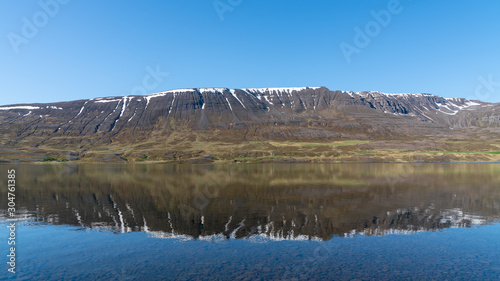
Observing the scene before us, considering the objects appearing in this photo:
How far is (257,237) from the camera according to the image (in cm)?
2620

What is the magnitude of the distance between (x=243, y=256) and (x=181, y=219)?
524 inches

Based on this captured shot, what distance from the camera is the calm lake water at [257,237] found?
19344 millimetres

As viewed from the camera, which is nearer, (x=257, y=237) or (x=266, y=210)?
(x=257, y=237)

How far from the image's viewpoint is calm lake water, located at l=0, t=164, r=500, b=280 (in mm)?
19344

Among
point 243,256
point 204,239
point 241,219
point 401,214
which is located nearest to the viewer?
point 243,256

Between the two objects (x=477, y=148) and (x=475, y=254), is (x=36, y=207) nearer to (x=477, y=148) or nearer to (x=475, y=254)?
(x=475, y=254)

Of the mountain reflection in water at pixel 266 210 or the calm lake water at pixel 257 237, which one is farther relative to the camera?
the mountain reflection in water at pixel 266 210

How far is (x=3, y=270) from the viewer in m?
19.4

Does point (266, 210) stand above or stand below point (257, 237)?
below

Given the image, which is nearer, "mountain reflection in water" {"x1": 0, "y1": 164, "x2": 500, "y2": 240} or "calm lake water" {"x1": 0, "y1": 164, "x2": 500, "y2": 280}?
"calm lake water" {"x1": 0, "y1": 164, "x2": 500, "y2": 280}

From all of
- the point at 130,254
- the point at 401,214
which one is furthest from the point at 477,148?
the point at 130,254

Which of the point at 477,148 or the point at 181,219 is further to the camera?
the point at 477,148

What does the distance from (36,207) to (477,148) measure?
221657 millimetres

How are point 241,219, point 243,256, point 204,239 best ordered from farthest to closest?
1. point 241,219
2. point 204,239
3. point 243,256
